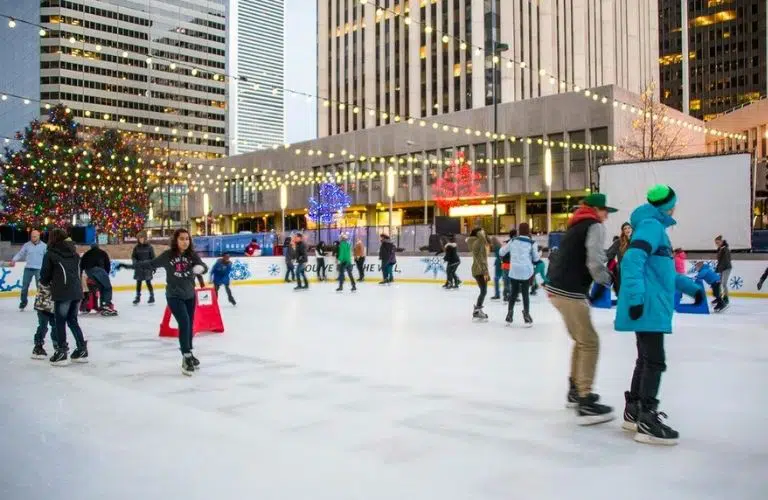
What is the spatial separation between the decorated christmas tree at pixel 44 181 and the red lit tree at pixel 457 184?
20.7 meters

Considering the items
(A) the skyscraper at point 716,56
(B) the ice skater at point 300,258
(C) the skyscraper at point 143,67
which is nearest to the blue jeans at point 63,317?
(B) the ice skater at point 300,258

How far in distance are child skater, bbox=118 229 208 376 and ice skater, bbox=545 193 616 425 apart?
11.5 ft

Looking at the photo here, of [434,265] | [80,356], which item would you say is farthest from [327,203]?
[80,356]

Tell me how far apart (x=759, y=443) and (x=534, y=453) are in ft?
4.52

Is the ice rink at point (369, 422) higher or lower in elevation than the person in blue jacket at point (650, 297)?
lower

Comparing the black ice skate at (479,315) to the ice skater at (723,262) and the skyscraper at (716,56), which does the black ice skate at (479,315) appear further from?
the skyscraper at (716,56)

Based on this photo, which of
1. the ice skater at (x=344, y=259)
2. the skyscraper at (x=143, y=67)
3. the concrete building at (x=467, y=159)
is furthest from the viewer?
the skyscraper at (x=143, y=67)

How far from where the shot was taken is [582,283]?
14.9ft

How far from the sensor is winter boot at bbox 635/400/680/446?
12.7 feet

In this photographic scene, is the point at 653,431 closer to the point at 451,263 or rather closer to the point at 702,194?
the point at 451,263

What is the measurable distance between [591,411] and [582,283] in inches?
33.8

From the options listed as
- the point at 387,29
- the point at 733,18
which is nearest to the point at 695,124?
the point at 387,29

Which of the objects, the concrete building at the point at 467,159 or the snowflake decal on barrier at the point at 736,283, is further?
the concrete building at the point at 467,159

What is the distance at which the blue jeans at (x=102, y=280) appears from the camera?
11.6 meters
